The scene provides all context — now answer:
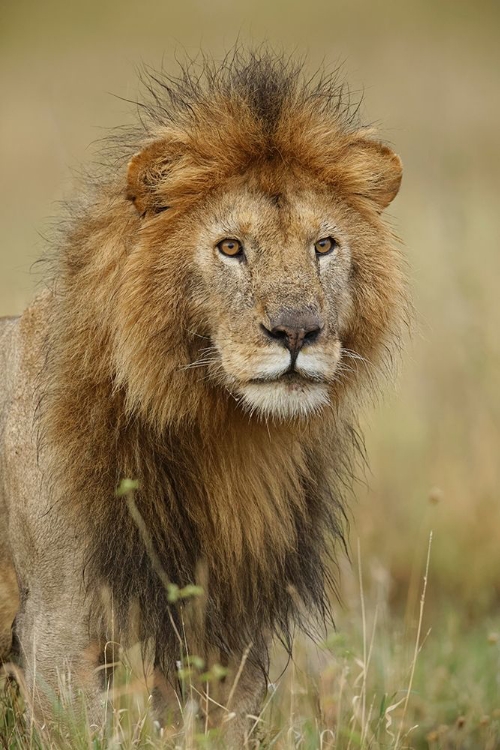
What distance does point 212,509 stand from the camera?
454 centimetres

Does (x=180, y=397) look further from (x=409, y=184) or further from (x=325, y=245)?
(x=409, y=184)

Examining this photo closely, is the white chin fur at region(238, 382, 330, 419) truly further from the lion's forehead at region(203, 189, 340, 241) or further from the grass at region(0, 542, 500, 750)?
the grass at region(0, 542, 500, 750)

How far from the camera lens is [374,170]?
4.59 m

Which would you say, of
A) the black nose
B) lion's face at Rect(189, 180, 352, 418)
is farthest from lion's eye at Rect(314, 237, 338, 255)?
the black nose

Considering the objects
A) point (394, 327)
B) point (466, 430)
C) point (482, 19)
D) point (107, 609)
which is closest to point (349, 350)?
point (394, 327)

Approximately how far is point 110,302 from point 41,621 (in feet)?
3.65

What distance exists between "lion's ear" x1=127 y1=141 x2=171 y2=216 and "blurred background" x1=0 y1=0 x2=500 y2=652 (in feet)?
2.94

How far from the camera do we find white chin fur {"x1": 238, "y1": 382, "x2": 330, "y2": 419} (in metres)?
3.97

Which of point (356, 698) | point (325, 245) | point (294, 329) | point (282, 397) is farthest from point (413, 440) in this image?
point (294, 329)

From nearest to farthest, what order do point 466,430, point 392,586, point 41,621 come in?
point 41,621, point 392,586, point 466,430

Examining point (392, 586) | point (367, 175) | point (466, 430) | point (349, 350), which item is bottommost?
point (392, 586)

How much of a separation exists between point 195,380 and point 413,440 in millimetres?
4988

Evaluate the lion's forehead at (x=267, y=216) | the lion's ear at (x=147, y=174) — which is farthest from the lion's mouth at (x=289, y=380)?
the lion's ear at (x=147, y=174)

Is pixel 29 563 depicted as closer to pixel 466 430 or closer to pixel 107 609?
pixel 107 609
